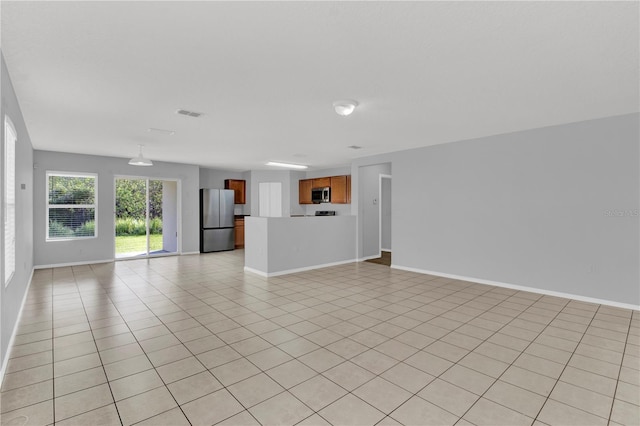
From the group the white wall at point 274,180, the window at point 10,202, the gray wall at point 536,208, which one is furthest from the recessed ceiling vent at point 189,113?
the white wall at point 274,180

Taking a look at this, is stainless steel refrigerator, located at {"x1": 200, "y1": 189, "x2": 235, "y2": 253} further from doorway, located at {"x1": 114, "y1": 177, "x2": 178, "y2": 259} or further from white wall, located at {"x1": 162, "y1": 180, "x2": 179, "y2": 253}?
doorway, located at {"x1": 114, "y1": 177, "x2": 178, "y2": 259}

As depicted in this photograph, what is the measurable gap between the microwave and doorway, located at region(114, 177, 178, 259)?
160 inches

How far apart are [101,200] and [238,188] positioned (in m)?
3.90

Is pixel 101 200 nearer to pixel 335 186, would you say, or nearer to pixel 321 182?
pixel 321 182

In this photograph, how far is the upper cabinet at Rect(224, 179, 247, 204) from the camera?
1018 centimetres

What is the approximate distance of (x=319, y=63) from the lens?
2.58 m

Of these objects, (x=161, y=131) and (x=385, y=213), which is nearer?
(x=161, y=131)

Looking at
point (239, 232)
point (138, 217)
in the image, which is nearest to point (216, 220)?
point (239, 232)

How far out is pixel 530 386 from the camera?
232 cm

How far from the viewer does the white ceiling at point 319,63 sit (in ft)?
6.34

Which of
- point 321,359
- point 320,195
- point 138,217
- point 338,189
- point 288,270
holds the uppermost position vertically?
point 338,189

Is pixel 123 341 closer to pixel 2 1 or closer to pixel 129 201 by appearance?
pixel 2 1

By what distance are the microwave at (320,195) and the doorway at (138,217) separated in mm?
4061

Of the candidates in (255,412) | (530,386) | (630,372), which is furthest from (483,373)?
(255,412)
